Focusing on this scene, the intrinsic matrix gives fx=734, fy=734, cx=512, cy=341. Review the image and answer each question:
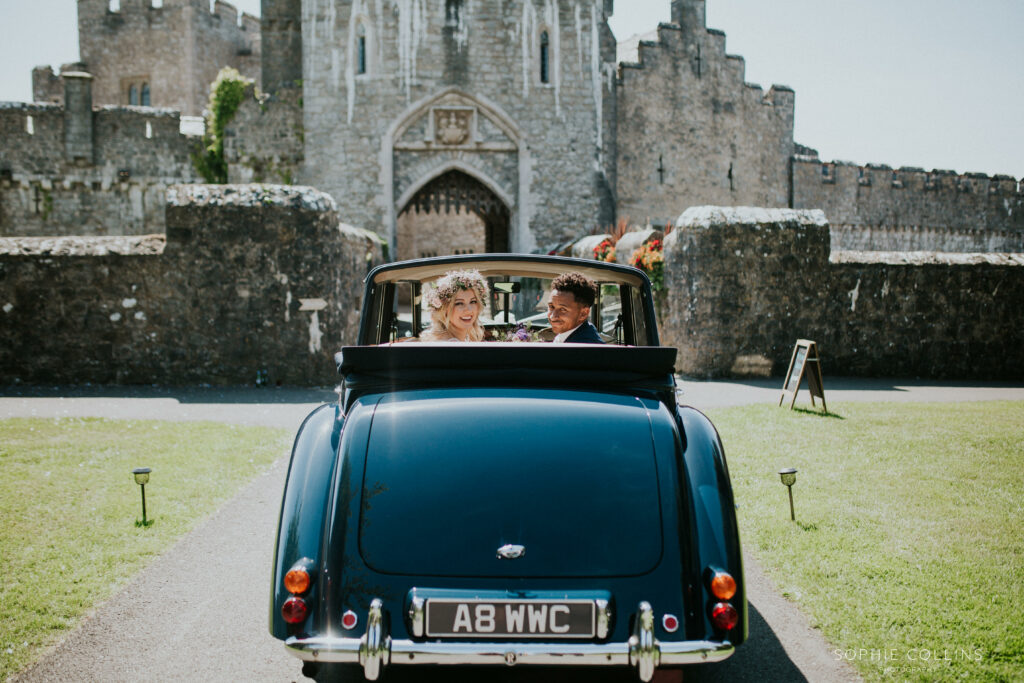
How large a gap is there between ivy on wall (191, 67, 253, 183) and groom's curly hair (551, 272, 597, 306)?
20.8 metres

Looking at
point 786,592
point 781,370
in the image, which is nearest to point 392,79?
point 781,370

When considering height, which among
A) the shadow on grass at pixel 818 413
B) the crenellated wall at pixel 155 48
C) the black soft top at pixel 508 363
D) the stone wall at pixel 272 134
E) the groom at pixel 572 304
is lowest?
the shadow on grass at pixel 818 413

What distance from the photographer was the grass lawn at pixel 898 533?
310cm

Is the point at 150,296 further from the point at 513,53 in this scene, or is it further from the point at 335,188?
the point at 513,53

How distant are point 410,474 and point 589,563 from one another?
68cm

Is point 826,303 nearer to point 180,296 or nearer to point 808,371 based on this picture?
point 808,371

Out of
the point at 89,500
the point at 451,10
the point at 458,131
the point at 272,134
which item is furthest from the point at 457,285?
the point at 272,134

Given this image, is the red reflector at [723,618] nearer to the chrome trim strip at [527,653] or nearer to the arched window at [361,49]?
the chrome trim strip at [527,653]

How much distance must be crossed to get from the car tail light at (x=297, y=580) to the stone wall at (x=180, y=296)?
816cm

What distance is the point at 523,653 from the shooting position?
88.8 inches

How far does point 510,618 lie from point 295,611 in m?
0.72

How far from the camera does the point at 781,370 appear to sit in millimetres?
11438

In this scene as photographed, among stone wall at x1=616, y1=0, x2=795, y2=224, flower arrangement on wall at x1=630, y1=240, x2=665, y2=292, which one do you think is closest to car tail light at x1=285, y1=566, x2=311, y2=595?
flower arrangement on wall at x1=630, y1=240, x2=665, y2=292

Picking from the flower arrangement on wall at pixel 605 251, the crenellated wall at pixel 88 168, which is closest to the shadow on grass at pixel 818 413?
the flower arrangement on wall at pixel 605 251
